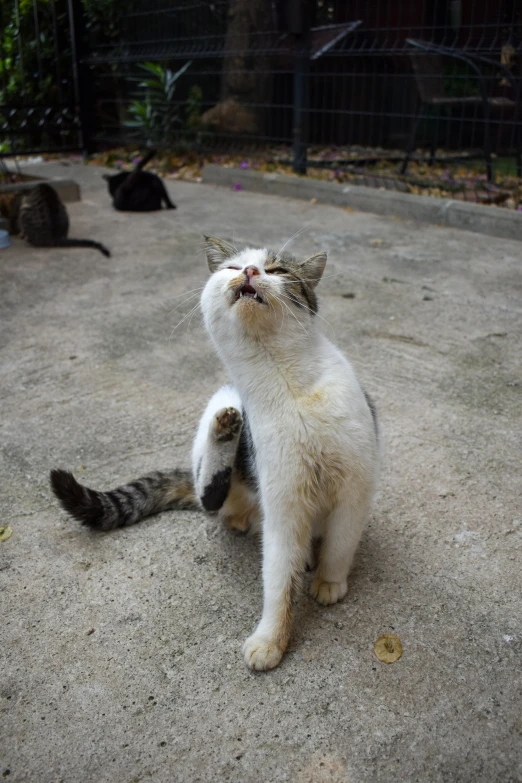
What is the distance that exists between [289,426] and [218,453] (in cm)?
36

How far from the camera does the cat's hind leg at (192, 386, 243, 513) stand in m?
2.09

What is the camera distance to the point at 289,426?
6.04ft

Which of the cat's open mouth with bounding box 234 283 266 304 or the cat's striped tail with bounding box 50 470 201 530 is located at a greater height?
the cat's open mouth with bounding box 234 283 266 304

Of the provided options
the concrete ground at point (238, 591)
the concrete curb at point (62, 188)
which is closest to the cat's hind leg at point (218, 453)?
the concrete ground at point (238, 591)

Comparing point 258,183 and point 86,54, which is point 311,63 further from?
point 86,54

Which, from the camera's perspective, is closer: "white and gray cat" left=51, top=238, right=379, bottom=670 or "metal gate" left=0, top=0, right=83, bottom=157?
"white and gray cat" left=51, top=238, right=379, bottom=670

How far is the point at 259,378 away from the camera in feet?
6.22

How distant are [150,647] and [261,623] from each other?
0.34m

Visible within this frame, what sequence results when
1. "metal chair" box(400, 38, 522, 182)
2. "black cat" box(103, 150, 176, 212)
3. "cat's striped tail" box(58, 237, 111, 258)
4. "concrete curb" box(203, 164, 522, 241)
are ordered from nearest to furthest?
1. "cat's striped tail" box(58, 237, 111, 258)
2. "concrete curb" box(203, 164, 522, 241)
3. "metal chair" box(400, 38, 522, 182)
4. "black cat" box(103, 150, 176, 212)

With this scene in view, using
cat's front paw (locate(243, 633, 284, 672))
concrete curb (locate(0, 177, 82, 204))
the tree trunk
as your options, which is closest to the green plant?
the tree trunk

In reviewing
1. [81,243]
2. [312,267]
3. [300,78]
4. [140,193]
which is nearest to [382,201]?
[300,78]

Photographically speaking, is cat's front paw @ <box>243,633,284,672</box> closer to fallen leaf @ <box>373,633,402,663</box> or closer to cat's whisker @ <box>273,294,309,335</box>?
fallen leaf @ <box>373,633,402,663</box>

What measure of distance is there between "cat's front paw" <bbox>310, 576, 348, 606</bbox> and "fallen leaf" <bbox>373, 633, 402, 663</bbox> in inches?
7.4

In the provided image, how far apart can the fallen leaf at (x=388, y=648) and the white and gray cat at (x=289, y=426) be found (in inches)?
7.9
